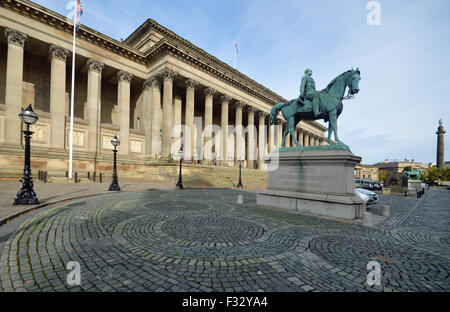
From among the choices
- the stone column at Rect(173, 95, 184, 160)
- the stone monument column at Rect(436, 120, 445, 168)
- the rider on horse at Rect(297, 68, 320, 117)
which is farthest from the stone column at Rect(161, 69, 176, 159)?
the stone monument column at Rect(436, 120, 445, 168)

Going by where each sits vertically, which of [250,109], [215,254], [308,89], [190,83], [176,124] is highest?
[190,83]

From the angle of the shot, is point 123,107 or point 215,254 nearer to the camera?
point 215,254

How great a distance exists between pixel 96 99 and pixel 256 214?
87.1 ft

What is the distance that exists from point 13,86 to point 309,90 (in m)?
27.5

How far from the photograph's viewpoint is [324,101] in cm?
866

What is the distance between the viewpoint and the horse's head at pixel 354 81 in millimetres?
7828

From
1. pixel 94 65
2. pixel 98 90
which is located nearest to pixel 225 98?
pixel 98 90

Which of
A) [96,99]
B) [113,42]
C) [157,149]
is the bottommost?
[157,149]

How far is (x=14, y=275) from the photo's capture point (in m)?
3.01

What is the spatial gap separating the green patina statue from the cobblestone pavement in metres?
4.17

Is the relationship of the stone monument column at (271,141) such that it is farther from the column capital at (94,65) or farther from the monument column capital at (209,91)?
the column capital at (94,65)

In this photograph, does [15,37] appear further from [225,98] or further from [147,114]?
[225,98]
